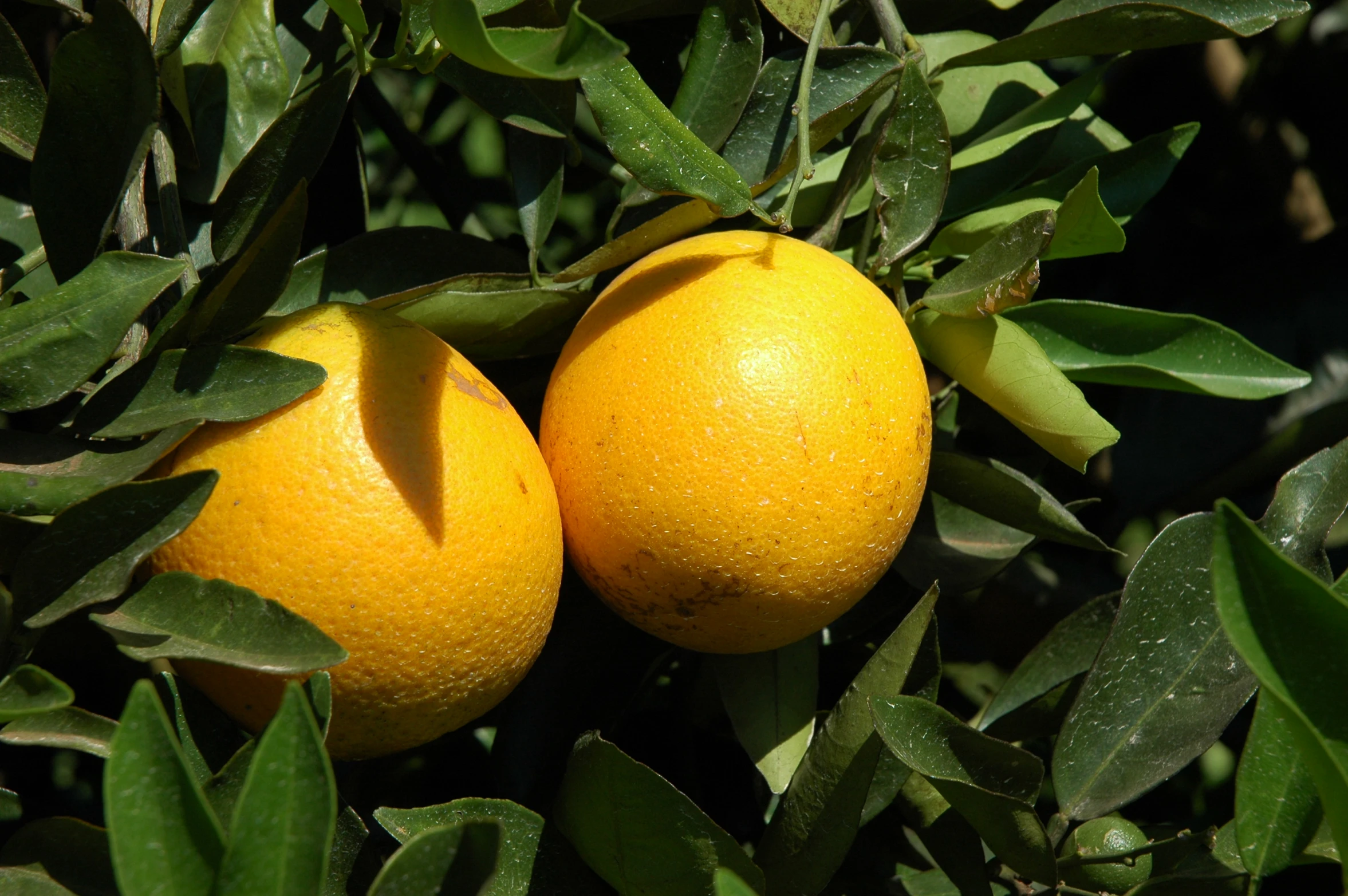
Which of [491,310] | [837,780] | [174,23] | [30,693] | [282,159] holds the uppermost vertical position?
[174,23]

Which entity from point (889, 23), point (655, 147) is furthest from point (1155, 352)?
point (655, 147)

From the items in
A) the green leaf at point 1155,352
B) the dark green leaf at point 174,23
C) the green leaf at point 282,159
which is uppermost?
the dark green leaf at point 174,23

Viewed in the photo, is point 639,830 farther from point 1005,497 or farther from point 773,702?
point 1005,497

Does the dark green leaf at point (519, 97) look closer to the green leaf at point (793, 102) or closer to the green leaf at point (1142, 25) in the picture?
the green leaf at point (793, 102)

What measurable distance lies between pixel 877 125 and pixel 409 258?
0.49 metres

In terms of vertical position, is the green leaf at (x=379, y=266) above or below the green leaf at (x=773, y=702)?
above

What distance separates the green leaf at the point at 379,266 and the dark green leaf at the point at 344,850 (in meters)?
0.46

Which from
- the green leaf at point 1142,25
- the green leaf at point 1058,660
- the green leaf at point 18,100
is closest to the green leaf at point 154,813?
the green leaf at point 18,100

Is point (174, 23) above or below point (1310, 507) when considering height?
above

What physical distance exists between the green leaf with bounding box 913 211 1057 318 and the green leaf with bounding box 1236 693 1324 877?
14.9 inches

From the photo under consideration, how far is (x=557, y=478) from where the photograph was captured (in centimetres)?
95

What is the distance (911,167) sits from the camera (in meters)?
1.01

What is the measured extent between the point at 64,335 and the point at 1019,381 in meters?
0.78

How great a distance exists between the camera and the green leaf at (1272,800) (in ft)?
2.66
